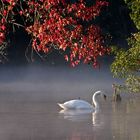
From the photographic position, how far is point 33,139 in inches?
543

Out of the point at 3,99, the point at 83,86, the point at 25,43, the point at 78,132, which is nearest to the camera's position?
the point at 78,132

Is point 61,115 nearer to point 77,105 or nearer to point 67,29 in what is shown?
point 77,105

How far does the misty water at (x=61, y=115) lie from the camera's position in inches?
571

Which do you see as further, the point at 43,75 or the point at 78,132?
the point at 43,75

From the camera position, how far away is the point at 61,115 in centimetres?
1883

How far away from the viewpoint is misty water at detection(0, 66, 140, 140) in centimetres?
1449

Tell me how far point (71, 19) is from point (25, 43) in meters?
35.4

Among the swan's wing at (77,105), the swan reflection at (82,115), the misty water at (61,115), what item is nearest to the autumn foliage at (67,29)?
the misty water at (61,115)

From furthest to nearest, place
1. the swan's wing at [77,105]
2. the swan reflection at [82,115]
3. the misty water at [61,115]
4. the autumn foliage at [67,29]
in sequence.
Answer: the swan's wing at [77,105] → the swan reflection at [82,115] → the misty water at [61,115] → the autumn foliage at [67,29]

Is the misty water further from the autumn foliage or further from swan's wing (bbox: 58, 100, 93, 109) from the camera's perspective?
the autumn foliage

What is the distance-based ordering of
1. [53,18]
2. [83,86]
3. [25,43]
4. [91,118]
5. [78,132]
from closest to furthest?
[53,18] → [78,132] → [91,118] → [83,86] → [25,43]

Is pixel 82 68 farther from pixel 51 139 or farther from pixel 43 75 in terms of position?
pixel 51 139

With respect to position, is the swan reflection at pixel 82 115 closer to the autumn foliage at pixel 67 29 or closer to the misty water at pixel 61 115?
the misty water at pixel 61 115

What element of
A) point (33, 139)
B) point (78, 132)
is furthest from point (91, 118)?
point (33, 139)
